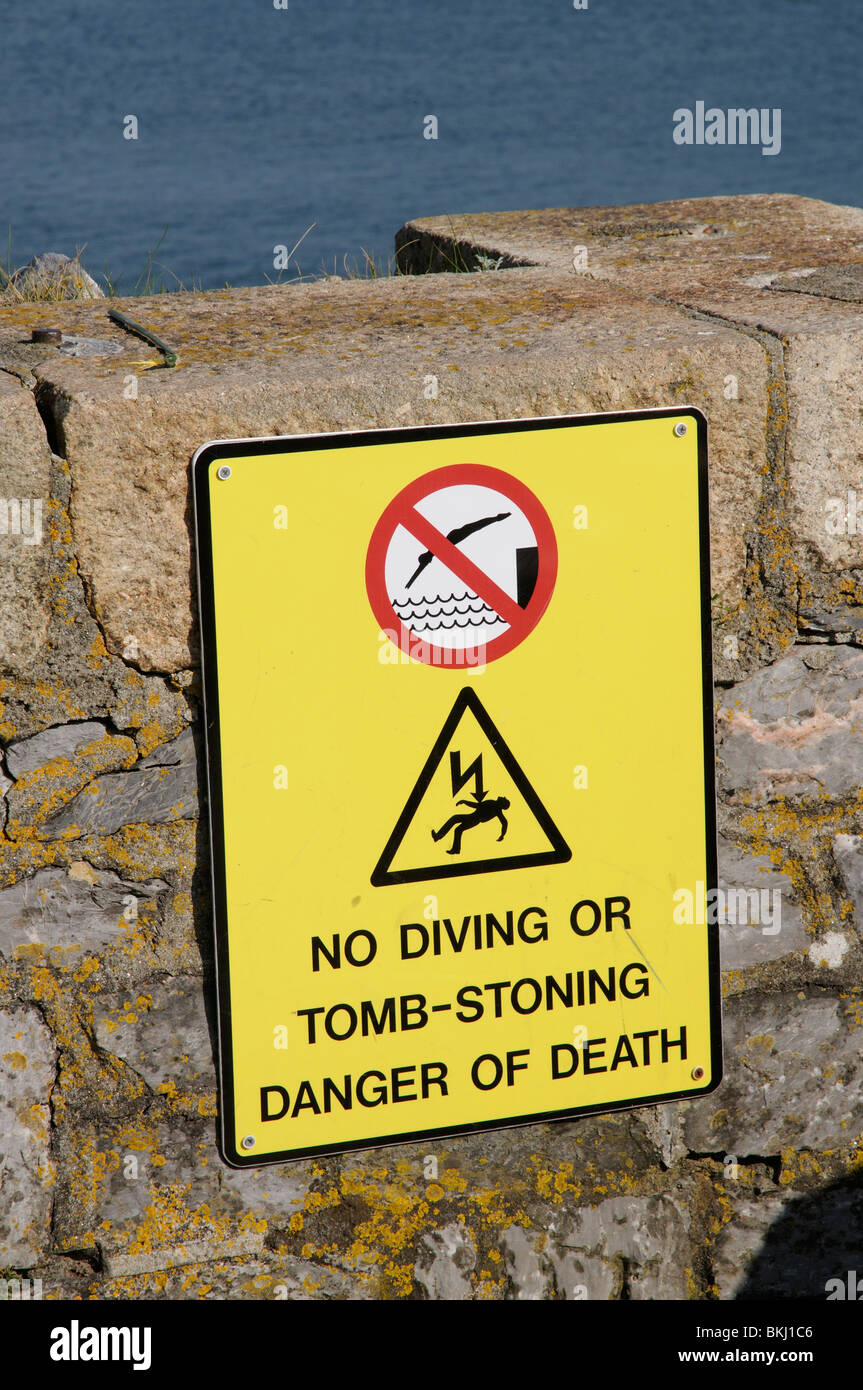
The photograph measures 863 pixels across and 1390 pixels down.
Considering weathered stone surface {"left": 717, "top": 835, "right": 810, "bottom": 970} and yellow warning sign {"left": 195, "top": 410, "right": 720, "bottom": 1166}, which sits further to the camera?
weathered stone surface {"left": 717, "top": 835, "right": 810, "bottom": 970}

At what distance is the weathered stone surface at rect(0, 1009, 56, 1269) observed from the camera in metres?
1.61

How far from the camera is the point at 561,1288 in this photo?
1.79 metres

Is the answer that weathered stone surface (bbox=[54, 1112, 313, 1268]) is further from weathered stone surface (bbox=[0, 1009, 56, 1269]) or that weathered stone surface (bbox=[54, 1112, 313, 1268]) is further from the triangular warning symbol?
the triangular warning symbol

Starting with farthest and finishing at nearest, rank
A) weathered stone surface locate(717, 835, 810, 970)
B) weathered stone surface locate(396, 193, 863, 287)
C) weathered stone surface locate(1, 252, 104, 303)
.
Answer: weathered stone surface locate(1, 252, 104, 303), weathered stone surface locate(396, 193, 863, 287), weathered stone surface locate(717, 835, 810, 970)

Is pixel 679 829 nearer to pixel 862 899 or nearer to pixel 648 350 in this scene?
pixel 862 899

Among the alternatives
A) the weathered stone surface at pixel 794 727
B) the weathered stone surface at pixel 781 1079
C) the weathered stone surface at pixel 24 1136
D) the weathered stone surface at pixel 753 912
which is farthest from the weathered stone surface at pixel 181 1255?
the weathered stone surface at pixel 794 727

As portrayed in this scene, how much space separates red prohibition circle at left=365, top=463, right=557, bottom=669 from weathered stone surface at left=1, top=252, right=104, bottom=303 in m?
1.14

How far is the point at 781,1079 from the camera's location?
1.86m

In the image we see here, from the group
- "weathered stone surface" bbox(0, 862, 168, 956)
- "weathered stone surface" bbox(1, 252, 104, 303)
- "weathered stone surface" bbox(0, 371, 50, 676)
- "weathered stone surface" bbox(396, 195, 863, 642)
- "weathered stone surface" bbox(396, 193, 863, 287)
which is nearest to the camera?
"weathered stone surface" bbox(0, 371, 50, 676)

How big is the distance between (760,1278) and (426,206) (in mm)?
6135

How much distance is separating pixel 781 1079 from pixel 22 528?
53.8 inches

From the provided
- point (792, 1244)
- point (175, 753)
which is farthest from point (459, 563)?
point (792, 1244)

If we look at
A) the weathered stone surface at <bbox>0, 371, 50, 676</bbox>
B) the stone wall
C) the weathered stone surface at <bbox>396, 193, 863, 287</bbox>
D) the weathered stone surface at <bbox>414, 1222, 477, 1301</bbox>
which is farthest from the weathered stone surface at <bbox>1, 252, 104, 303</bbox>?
the weathered stone surface at <bbox>414, 1222, 477, 1301</bbox>
